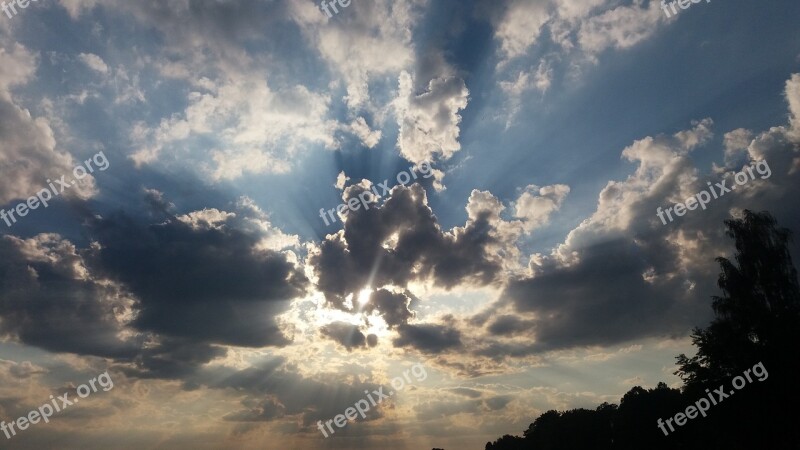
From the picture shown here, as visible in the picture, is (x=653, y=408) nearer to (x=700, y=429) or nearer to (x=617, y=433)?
(x=617, y=433)

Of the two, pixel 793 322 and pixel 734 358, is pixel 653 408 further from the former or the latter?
pixel 793 322

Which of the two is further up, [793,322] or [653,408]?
[793,322]

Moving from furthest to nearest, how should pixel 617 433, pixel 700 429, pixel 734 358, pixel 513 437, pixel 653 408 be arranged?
pixel 513 437 < pixel 617 433 < pixel 653 408 < pixel 700 429 < pixel 734 358

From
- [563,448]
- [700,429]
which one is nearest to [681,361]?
[700,429]

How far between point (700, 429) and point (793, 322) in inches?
778

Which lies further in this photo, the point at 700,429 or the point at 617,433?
the point at 617,433

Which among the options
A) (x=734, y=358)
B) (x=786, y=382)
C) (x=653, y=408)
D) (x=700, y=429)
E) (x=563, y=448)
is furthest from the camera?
(x=563, y=448)

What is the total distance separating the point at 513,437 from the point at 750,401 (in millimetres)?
117166

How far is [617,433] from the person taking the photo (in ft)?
278

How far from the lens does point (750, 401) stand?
43.6 metres

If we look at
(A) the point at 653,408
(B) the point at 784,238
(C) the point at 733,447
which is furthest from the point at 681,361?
(A) the point at 653,408

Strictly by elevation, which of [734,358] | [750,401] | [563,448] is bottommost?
[563,448]

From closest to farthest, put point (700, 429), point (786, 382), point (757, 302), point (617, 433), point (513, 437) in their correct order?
point (786, 382) < point (757, 302) < point (700, 429) < point (617, 433) < point (513, 437)

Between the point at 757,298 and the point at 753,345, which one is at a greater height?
the point at 757,298
